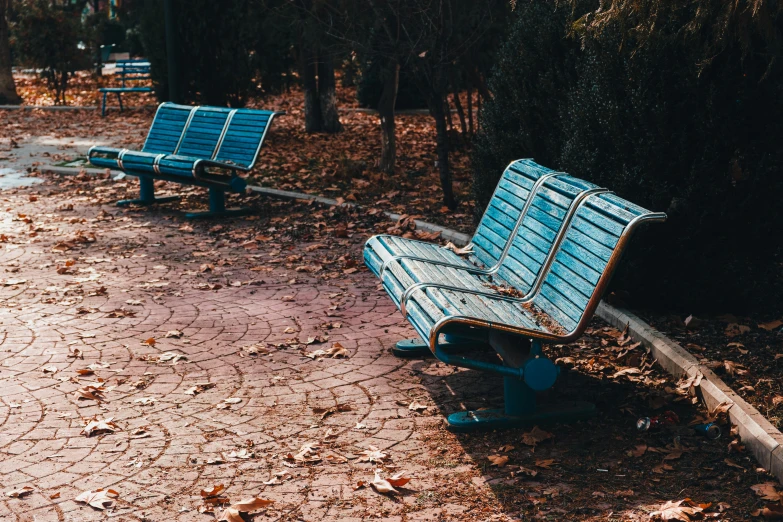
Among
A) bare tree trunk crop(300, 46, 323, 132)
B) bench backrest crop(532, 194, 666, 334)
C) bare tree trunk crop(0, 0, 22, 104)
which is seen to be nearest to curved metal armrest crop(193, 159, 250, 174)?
bench backrest crop(532, 194, 666, 334)

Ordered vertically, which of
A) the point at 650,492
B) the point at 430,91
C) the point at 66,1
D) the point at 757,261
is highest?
the point at 66,1

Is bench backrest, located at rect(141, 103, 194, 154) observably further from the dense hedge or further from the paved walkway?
the dense hedge

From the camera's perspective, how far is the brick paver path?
4016 mm

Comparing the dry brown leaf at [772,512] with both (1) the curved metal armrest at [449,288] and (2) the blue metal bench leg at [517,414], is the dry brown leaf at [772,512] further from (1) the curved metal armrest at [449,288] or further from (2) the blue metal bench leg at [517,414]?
(1) the curved metal armrest at [449,288]

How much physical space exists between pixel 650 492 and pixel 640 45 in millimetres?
2778

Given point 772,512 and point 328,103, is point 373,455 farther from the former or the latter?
point 328,103

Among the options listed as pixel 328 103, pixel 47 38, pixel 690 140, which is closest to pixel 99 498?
pixel 690 140

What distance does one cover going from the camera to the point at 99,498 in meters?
3.90

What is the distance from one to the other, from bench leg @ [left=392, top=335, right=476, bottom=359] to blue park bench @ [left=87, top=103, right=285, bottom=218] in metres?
4.39

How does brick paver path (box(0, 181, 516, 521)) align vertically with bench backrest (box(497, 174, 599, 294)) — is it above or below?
below

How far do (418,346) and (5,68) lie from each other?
19961 mm

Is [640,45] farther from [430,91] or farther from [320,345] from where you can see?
[430,91]

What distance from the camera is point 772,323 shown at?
19.2 feet

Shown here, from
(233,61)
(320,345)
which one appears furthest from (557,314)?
(233,61)
